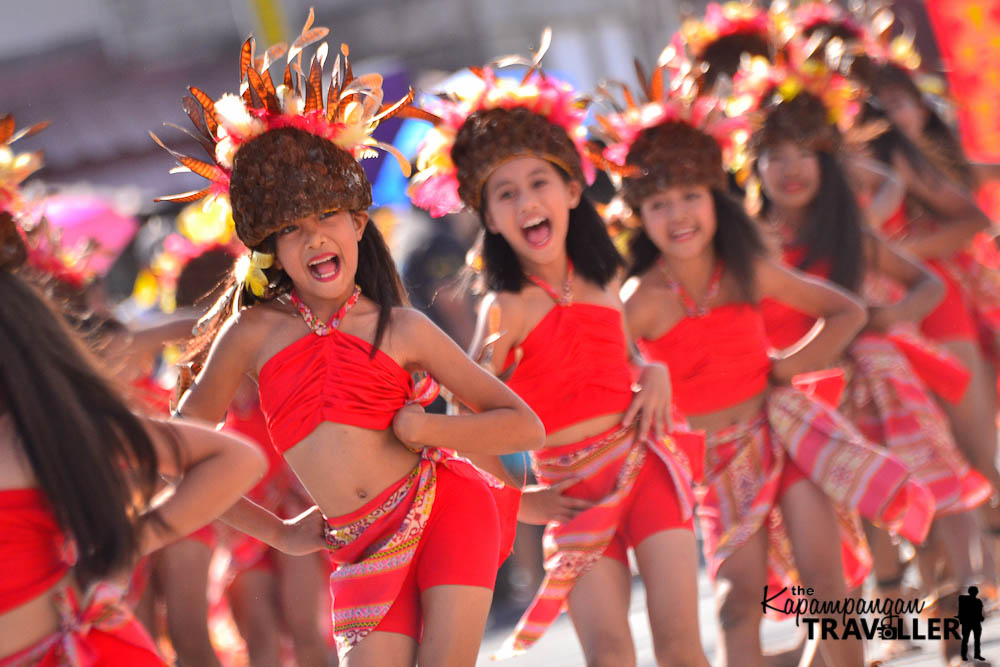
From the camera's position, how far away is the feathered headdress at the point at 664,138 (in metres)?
5.03

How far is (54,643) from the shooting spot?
2902mm

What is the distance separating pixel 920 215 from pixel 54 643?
509 cm

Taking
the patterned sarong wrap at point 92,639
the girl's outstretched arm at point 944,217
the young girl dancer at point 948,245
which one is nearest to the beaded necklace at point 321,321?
the patterned sarong wrap at point 92,639

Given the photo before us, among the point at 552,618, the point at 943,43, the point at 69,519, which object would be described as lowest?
the point at 552,618

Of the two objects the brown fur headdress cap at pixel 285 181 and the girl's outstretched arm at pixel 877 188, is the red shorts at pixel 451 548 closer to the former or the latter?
the brown fur headdress cap at pixel 285 181

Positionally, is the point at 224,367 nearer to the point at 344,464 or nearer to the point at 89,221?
the point at 344,464

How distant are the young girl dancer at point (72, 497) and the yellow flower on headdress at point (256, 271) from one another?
0.77 metres

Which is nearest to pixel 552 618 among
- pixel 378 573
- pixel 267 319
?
pixel 378 573

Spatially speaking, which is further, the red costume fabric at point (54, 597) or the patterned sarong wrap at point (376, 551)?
the patterned sarong wrap at point (376, 551)

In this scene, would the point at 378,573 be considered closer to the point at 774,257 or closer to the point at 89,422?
the point at 89,422

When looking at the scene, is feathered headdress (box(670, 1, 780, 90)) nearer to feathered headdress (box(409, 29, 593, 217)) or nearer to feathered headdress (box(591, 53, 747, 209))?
feathered headdress (box(591, 53, 747, 209))

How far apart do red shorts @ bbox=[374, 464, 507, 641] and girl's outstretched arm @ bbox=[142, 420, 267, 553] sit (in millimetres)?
560

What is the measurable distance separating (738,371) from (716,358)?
0.10 meters

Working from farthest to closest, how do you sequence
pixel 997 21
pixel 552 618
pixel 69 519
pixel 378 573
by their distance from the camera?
pixel 997 21 < pixel 552 618 < pixel 378 573 < pixel 69 519
